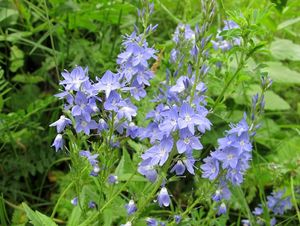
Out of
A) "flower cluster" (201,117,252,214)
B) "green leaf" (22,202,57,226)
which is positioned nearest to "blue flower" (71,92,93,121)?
"green leaf" (22,202,57,226)

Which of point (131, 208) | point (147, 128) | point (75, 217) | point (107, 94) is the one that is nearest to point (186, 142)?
point (147, 128)

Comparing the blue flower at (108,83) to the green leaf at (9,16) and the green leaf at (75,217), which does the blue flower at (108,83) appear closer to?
the green leaf at (75,217)

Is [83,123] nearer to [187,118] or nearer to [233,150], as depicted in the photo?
[187,118]

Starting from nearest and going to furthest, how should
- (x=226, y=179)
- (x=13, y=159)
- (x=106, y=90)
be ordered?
(x=106, y=90) < (x=226, y=179) < (x=13, y=159)

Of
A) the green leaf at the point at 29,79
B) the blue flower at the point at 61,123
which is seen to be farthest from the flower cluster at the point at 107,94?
the green leaf at the point at 29,79

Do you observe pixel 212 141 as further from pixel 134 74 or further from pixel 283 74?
pixel 134 74

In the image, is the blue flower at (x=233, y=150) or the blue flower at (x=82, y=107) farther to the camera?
the blue flower at (x=233, y=150)

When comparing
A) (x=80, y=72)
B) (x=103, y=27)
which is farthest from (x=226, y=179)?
(x=103, y=27)
